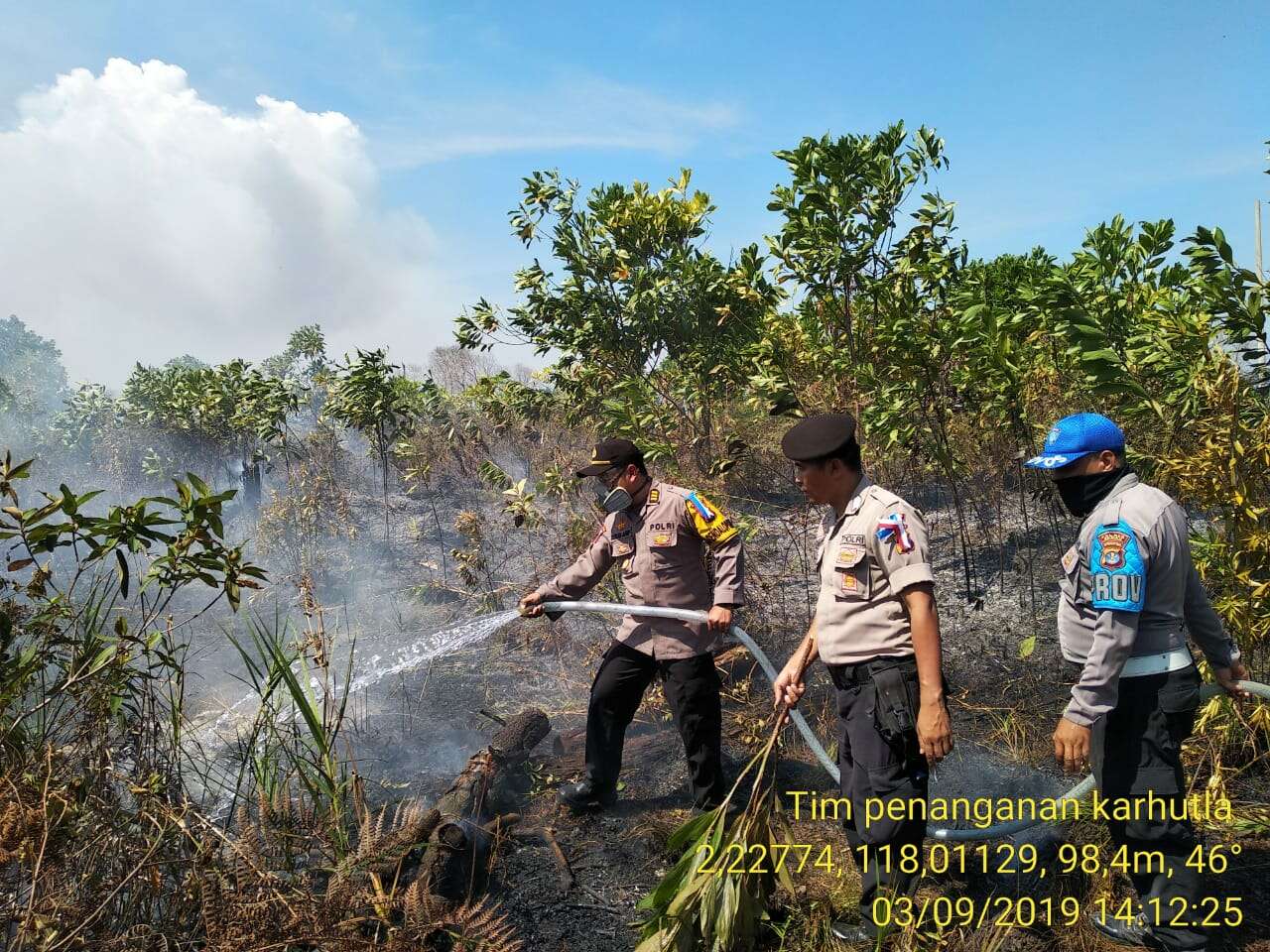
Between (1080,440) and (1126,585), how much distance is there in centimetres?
46

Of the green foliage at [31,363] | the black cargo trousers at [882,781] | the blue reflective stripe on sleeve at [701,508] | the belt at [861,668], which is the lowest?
the black cargo trousers at [882,781]

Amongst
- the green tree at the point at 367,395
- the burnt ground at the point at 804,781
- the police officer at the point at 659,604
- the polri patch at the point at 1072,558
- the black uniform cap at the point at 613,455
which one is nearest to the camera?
the polri patch at the point at 1072,558

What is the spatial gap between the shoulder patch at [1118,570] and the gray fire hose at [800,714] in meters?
0.55

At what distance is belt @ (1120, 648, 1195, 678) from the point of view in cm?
236

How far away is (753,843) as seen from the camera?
Answer: 8.52ft

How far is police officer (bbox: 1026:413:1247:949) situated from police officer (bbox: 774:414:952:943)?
1.43 ft

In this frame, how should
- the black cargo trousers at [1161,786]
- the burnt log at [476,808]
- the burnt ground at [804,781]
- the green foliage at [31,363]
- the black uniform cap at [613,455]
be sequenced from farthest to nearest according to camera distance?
the green foliage at [31,363] < the black uniform cap at [613,455] < the burnt log at [476,808] < the burnt ground at [804,781] < the black cargo trousers at [1161,786]

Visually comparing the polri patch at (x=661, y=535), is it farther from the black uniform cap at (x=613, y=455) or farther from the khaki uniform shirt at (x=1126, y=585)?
→ the khaki uniform shirt at (x=1126, y=585)

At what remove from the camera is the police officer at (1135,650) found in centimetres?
228

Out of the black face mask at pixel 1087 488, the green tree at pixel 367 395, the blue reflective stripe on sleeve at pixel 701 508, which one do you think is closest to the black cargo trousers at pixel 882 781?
the black face mask at pixel 1087 488

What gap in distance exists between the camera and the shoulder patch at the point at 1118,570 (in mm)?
2258

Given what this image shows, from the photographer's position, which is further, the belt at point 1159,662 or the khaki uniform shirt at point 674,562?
the khaki uniform shirt at point 674,562

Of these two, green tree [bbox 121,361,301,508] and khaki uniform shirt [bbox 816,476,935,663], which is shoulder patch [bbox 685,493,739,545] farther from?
green tree [bbox 121,361,301,508]

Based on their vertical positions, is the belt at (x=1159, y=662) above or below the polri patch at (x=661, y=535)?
below
